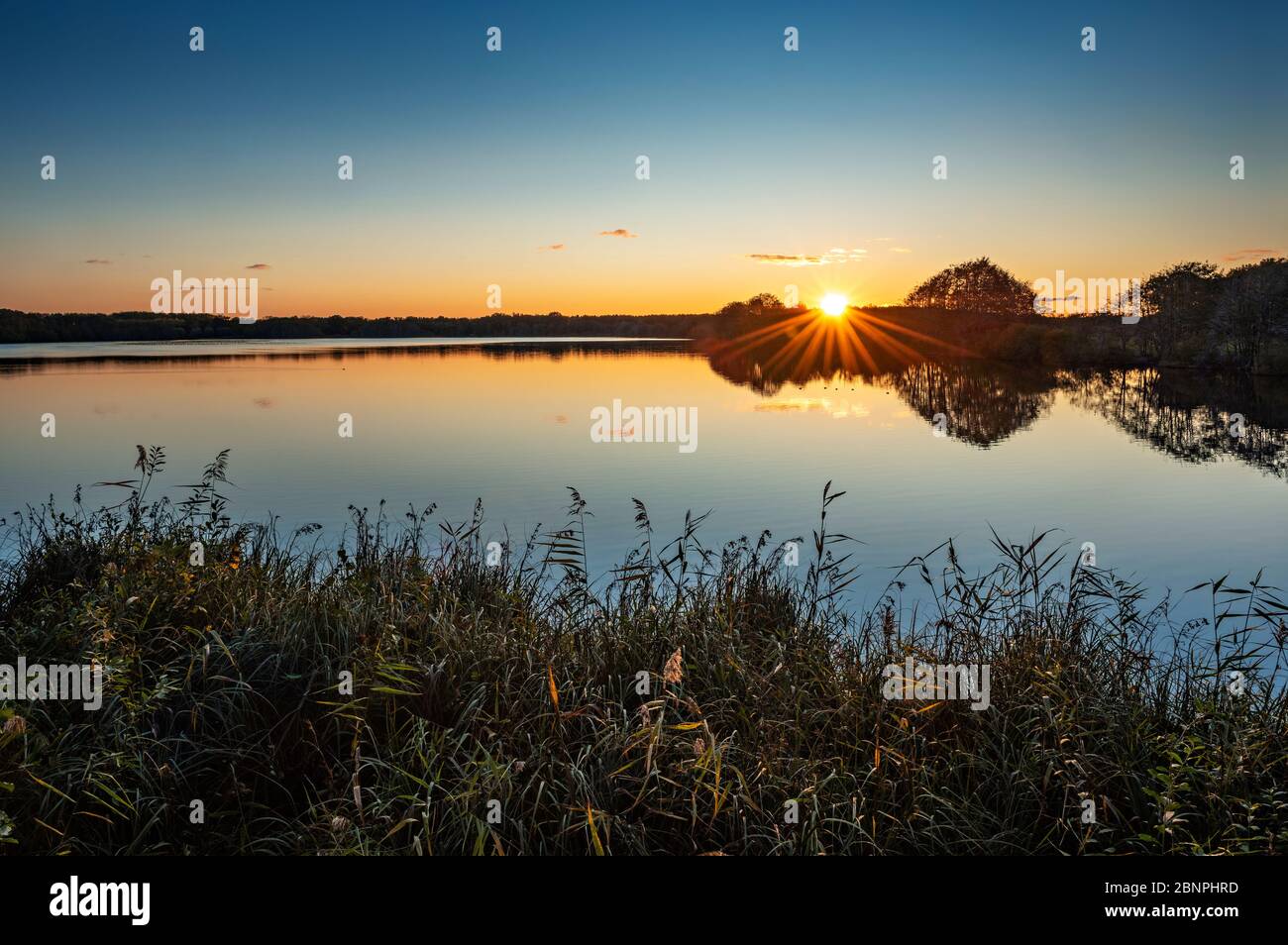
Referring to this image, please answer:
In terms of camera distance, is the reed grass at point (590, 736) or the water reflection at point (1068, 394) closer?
the reed grass at point (590, 736)

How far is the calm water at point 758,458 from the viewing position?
1433 cm

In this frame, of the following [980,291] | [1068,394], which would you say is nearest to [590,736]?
[1068,394]

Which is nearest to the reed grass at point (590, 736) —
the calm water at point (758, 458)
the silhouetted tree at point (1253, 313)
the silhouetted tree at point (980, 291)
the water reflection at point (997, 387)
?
the calm water at point (758, 458)

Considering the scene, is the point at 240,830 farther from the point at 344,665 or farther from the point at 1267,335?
the point at 1267,335

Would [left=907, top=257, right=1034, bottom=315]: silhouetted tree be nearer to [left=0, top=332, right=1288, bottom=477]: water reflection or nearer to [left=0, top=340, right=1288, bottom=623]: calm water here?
[left=0, top=332, right=1288, bottom=477]: water reflection

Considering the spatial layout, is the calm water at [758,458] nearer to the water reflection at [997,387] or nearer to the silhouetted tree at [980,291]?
the water reflection at [997,387]

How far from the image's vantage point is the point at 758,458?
2169cm

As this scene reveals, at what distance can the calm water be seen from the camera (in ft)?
47.0

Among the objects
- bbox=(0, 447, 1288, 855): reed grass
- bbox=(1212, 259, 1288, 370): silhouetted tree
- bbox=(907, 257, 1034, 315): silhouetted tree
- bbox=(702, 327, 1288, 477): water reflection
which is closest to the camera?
bbox=(0, 447, 1288, 855): reed grass

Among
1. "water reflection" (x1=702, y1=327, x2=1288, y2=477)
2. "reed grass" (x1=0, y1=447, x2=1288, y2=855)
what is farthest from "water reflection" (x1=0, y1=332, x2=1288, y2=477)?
"reed grass" (x1=0, y1=447, x2=1288, y2=855)

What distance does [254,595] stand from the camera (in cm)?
654

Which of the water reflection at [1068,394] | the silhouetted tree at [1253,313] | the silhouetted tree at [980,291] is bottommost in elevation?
the water reflection at [1068,394]

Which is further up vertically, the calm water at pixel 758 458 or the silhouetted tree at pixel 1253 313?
the silhouetted tree at pixel 1253 313

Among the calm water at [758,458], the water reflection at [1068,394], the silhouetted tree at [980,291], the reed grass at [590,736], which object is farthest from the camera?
the silhouetted tree at [980,291]
